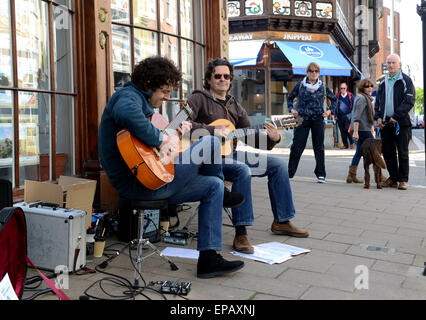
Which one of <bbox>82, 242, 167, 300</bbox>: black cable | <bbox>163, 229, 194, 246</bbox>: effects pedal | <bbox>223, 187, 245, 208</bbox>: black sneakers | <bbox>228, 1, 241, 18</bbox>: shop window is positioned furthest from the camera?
<bbox>228, 1, 241, 18</bbox>: shop window

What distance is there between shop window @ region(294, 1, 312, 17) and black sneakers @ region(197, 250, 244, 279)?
1516cm

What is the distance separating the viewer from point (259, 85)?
55.9ft

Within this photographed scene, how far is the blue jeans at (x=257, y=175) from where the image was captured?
13.1ft

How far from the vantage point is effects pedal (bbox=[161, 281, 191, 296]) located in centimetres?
297

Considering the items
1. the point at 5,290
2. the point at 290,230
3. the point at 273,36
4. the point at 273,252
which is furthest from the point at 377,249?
the point at 273,36

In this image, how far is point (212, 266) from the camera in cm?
329

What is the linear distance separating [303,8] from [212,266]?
1557 centimetres

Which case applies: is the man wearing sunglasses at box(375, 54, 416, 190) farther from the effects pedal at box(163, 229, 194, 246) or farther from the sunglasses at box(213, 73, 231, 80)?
the effects pedal at box(163, 229, 194, 246)

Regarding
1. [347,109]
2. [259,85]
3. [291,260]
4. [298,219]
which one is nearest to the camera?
[291,260]

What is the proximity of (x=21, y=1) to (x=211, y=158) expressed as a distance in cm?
206

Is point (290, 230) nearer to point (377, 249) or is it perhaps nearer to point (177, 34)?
point (377, 249)

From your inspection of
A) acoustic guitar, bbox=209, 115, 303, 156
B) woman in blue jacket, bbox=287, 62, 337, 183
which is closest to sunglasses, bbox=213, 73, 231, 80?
acoustic guitar, bbox=209, 115, 303, 156
